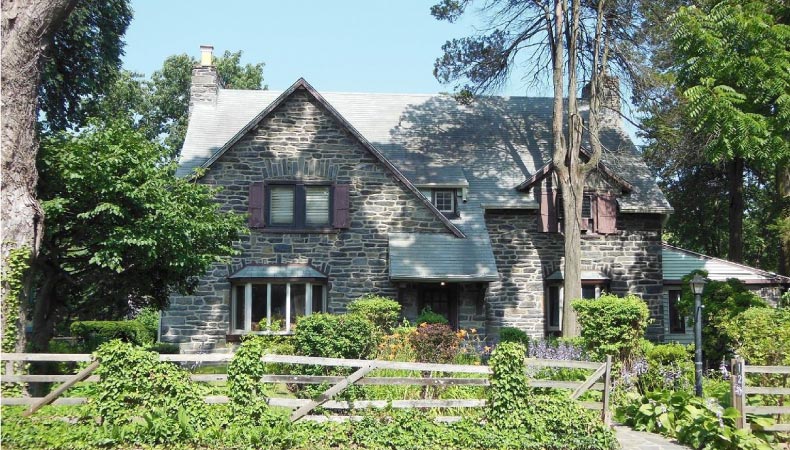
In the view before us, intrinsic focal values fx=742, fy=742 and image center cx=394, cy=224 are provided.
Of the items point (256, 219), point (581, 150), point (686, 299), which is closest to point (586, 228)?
point (581, 150)

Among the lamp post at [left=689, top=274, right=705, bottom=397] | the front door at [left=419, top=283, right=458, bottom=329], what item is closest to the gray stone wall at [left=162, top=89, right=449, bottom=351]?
the front door at [left=419, top=283, right=458, bottom=329]

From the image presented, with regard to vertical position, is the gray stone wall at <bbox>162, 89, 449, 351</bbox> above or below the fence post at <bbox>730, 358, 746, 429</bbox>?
above

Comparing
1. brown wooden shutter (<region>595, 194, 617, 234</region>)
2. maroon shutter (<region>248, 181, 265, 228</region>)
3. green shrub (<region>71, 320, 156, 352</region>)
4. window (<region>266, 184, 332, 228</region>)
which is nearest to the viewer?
maroon shutter (<region>248, 181, 265, 228</region>)

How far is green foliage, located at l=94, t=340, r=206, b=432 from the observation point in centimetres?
959

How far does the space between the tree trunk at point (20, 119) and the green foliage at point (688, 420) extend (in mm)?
9589

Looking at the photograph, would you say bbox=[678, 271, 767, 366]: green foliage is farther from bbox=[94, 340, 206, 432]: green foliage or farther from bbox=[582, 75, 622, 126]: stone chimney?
bbox=[94, 340, 206, 432]: green foliage

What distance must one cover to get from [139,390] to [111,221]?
185 inches

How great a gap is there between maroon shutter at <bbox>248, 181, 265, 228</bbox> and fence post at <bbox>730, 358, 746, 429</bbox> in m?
12.2

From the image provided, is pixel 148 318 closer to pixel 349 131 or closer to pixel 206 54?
pixel 206 54

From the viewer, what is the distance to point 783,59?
15117 mm

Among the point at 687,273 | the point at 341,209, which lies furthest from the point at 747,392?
the point at 687,273

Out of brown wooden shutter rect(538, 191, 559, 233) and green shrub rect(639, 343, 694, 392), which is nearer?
green shrub rect(639, 343, 694, 392)

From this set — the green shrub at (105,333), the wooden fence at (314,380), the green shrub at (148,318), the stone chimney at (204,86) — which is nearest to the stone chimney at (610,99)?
the wooden fence at (314,380)

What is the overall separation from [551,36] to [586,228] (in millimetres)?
5586
